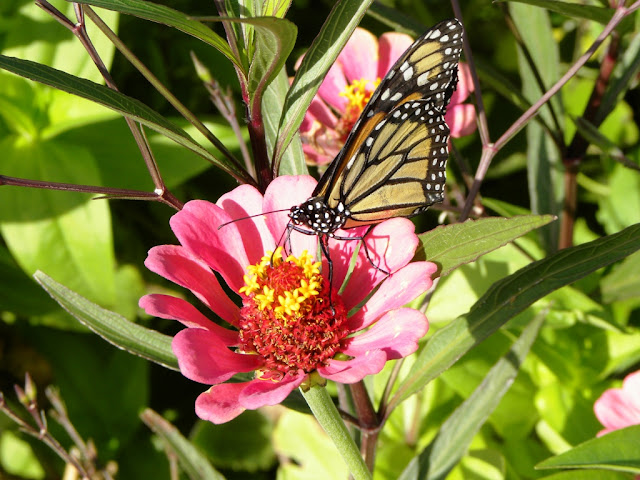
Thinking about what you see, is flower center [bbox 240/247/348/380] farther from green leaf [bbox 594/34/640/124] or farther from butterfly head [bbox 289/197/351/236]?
green leaf [bbox 594/34/640/124]

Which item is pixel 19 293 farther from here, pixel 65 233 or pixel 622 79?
pixel 622 79

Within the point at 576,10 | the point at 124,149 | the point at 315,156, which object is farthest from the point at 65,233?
the point at 576,10

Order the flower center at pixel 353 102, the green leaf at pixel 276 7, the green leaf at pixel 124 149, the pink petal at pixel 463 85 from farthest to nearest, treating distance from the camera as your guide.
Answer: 1. the green leaf at pixel 124 149
2. the flower center at pixel 353 102
3. the pink petal at pixel 463 85
4. the green leaf at pixel 276 7

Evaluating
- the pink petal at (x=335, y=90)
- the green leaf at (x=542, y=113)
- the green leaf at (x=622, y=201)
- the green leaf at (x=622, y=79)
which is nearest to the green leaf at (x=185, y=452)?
the pink petal at (x=335, y=90)

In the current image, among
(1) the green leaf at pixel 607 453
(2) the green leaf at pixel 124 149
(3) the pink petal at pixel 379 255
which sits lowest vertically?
(1) the green leaf at pixel 607 453

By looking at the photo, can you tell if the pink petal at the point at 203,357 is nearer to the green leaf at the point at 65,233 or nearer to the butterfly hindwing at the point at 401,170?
the butterfly hindwing at the point at 401,170

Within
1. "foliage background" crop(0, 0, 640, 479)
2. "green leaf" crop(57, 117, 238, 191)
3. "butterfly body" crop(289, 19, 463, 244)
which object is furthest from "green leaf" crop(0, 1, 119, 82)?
"butterfly body" crop(289, 19, 463, 244)

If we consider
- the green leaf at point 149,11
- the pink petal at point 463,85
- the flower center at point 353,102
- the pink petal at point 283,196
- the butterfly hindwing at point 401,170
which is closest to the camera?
the green leaf at point 149,11

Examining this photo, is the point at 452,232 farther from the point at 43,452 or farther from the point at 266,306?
the point at 43,452
